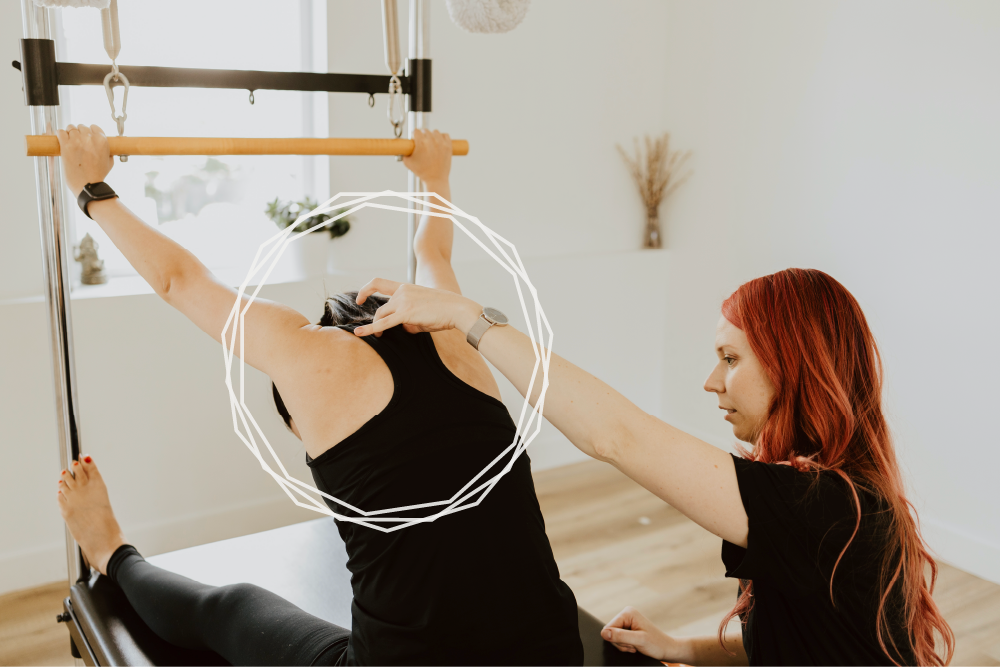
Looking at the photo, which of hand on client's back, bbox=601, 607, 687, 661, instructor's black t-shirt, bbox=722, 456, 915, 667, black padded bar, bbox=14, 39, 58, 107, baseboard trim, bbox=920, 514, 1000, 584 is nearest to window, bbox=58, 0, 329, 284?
black padded bar, bbox=14, 39, 58, 107

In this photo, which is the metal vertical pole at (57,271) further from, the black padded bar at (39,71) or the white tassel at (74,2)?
the white tassel at (74,2)

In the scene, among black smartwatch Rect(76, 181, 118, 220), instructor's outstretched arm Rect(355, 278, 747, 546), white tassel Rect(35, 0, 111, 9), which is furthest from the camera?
black smartwatch Rect(76, 181, 118, 220)

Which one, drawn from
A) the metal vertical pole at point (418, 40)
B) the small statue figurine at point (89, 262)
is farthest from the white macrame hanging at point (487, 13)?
the small statue figurine at point (89, 262)

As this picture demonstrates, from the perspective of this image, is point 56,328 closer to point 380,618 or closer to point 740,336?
point 380,618

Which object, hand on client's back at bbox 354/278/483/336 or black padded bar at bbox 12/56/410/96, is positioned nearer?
hand on client's back at bbox 354/278/483/336

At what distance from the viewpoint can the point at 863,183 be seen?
312 centimetres

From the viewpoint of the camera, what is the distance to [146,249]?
1.39m

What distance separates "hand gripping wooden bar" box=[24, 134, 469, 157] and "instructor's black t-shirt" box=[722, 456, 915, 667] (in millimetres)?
1034

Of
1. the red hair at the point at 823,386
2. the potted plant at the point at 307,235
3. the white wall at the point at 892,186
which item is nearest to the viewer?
the red hair at the point at 823,386

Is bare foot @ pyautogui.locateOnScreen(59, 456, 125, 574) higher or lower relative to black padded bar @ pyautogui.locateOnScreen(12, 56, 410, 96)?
lower

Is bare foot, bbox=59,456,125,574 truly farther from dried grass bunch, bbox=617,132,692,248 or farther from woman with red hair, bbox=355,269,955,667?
dried grass bunch, bbox=617,132,692,248

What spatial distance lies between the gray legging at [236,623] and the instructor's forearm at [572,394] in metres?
0.61

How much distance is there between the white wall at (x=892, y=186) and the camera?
2773 mm

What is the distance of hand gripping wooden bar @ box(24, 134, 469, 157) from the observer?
1479mm
